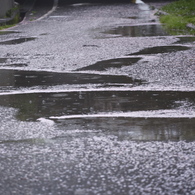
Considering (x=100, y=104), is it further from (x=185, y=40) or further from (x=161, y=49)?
(x=185, y=40)

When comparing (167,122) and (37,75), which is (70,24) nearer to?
(37,75)

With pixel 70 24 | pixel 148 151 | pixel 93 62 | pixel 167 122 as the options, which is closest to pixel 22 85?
pixel 93 62

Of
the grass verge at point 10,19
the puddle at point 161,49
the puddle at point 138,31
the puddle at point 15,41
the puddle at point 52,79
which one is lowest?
the grass verge at point 10,19

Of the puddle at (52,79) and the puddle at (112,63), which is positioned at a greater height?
the puddle at (52,79)

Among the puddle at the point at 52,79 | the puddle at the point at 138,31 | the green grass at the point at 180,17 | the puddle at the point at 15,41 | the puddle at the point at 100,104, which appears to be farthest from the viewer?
the green grass at the point at 180,17

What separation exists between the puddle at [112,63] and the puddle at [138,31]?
4.56 metres

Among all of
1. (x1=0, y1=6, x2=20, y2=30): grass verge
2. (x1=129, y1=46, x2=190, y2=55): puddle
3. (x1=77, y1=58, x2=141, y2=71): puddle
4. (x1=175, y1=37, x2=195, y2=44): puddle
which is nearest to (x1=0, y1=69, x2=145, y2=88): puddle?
(x1=77, y1=58, x2=141, y2=71): puddle

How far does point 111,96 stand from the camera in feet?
24.3

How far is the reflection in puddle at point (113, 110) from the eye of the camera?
564 centimetres

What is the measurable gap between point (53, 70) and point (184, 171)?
5.58 meters

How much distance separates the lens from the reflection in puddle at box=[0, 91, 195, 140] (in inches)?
222

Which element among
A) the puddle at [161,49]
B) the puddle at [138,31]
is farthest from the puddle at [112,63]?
the puddle at [138,31]

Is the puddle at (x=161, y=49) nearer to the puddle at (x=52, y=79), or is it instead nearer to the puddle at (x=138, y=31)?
the puddle at (x=52, y=79)

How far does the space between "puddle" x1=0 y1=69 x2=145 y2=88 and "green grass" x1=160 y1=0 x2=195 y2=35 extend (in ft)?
21.0
